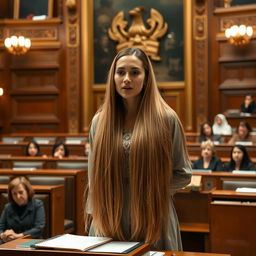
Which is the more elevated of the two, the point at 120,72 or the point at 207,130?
the point at 120,72

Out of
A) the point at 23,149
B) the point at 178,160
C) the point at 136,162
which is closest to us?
the point at 136,162

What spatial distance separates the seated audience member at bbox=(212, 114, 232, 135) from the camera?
1003 cm

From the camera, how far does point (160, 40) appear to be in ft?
37.8

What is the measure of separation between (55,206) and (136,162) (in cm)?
325

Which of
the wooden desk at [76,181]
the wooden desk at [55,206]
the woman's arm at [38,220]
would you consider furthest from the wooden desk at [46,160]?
the woman's arm at [38,220]

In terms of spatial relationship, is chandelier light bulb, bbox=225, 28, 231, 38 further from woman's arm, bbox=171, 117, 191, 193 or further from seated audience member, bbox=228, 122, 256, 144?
woman's arm, bbox=171, 117, 191, 193

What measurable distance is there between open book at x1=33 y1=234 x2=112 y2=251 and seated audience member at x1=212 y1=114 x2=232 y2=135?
8566mm

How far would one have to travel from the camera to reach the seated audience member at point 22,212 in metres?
4.44

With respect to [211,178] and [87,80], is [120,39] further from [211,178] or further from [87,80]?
[211,178]

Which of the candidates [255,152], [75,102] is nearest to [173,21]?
[75,102]

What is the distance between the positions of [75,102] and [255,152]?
5.08 meters

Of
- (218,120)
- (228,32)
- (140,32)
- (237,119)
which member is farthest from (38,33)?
(237,119)

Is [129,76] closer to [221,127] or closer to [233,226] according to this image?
[233,226]

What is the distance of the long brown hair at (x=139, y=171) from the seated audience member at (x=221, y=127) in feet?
27.4
